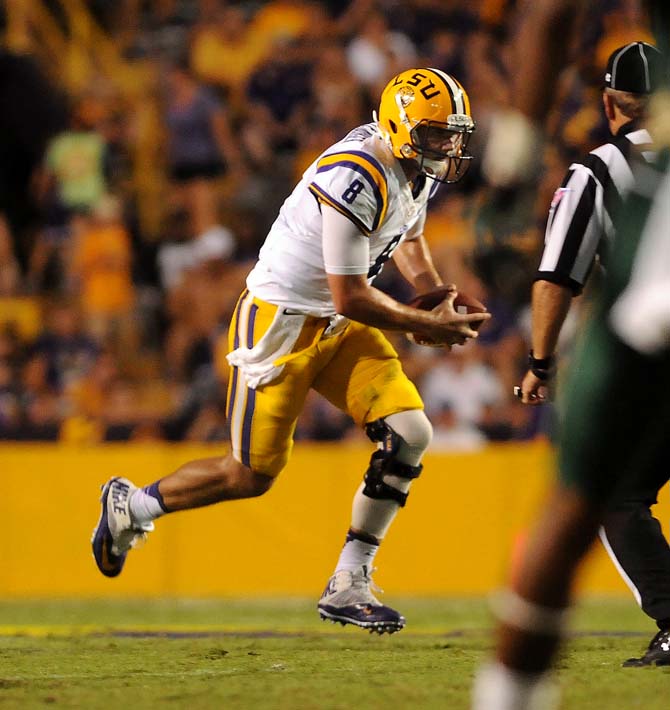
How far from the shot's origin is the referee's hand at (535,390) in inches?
201

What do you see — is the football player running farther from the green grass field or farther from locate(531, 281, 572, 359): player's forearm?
locate(531, 281, 572, 359): player's forearm

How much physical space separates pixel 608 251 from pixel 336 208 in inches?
42.9

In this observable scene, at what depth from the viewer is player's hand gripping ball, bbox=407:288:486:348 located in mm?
5480

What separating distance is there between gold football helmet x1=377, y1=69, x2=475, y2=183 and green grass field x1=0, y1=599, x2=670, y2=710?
1.90 meters

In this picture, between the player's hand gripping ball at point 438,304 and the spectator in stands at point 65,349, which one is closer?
the player's hand gripping ball at point 438,304

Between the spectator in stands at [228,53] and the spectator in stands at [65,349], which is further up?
the spectator in stands at [228,53]

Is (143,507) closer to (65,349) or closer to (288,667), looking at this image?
(288,667)

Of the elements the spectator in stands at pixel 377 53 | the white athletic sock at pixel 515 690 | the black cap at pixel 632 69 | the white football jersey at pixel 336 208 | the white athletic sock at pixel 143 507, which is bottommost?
the white athletic sock at pixel 143 507

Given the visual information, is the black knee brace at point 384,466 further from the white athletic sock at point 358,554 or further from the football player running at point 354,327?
the white athletic sock at point 358,554

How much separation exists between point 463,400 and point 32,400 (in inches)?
135

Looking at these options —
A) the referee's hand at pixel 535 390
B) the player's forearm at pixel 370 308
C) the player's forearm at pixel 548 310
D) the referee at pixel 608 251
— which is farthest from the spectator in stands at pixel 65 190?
the referee at pixel 608 251

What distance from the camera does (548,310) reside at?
4.77m

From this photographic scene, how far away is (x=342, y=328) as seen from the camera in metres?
5.71

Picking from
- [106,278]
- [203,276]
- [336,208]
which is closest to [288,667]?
[336,208]
